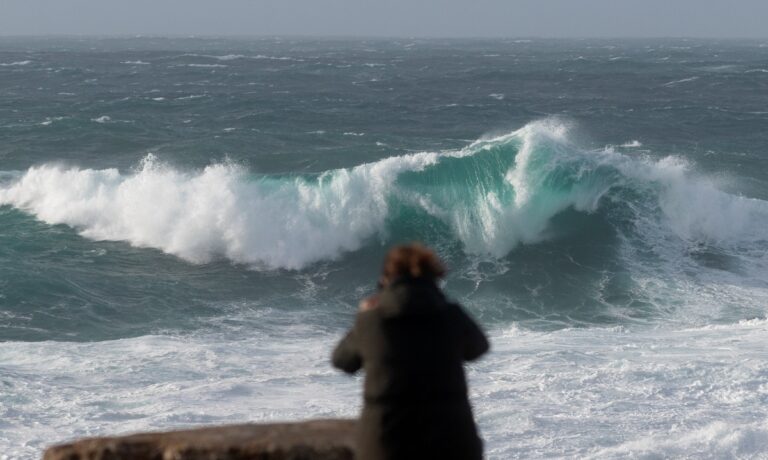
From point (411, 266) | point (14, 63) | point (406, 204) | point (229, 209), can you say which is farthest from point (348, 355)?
point (14, 63)

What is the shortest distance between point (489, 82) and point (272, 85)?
37.9 ft

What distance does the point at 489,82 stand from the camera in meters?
55.0

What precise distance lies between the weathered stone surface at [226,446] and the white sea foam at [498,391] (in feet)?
14.4

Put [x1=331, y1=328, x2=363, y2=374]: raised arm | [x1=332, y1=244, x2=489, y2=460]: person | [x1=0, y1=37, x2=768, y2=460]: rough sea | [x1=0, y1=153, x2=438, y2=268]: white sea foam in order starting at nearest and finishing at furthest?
[x1=332, y1=244, x2=489, y2=460]: person, [x1=331, y1=328, x2=363, y2=374]: raised arm, [x1=0, y1=37, x2=768, y2=460]: rough sea, [x1=0, y1=153, x2=438, y2=268]: white sea foam

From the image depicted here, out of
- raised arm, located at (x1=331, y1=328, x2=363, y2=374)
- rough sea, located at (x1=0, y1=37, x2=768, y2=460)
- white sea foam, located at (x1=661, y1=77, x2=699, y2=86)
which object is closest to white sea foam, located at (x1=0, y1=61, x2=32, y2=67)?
rough sea, located at (x1=0, y1=37, x2=768, y2=460)

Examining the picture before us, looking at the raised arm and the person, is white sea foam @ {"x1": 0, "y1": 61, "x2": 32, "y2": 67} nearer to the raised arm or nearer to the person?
the raised arm

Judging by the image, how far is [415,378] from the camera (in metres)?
3.04

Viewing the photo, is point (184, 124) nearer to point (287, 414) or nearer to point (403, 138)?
point (403, 138)

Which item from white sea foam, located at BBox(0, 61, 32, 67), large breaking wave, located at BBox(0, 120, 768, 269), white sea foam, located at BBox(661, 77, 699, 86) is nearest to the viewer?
large breaking wave, located at BBox(0, 120, 768, 269)

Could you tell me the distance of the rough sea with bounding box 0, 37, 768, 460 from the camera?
901 cm

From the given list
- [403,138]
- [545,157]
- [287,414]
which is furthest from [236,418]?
[403,138]

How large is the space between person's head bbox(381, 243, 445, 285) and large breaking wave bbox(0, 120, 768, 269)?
1435 centimetres

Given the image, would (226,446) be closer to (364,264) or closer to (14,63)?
(364,264)

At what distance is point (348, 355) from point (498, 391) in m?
6.39
